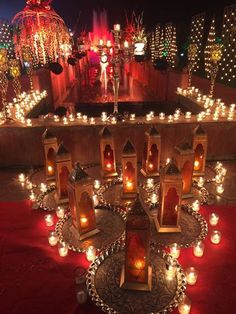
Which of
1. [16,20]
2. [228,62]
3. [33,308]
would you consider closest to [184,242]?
[33,308]

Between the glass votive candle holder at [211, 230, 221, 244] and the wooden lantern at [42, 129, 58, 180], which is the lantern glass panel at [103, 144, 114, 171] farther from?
the glass votive candle holder at [211, 230, 221, 244]

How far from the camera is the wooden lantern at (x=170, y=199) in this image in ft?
9.68

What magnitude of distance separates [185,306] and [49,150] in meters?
3.01

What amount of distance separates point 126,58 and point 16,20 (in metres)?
3.80

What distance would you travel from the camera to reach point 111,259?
276cm

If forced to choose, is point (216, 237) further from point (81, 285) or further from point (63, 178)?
point (63, 178)

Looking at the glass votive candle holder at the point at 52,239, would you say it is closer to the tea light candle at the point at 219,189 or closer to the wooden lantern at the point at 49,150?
the wooden lantern at the point at 49,150

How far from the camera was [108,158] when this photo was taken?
4480mm

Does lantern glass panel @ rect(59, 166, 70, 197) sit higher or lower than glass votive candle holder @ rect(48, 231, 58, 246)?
higher

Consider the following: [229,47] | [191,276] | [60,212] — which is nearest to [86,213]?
[60,212]

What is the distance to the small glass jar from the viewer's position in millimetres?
2381

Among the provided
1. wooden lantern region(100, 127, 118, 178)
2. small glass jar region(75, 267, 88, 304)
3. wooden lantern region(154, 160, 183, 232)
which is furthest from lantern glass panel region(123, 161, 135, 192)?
small glass jar region(75, 267, 88, 304)

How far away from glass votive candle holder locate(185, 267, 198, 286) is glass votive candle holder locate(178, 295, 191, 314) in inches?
11.3

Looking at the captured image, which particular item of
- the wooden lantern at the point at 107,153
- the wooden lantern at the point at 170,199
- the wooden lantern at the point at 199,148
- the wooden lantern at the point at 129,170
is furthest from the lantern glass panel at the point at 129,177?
the wooden lantern at the point at 199,148
